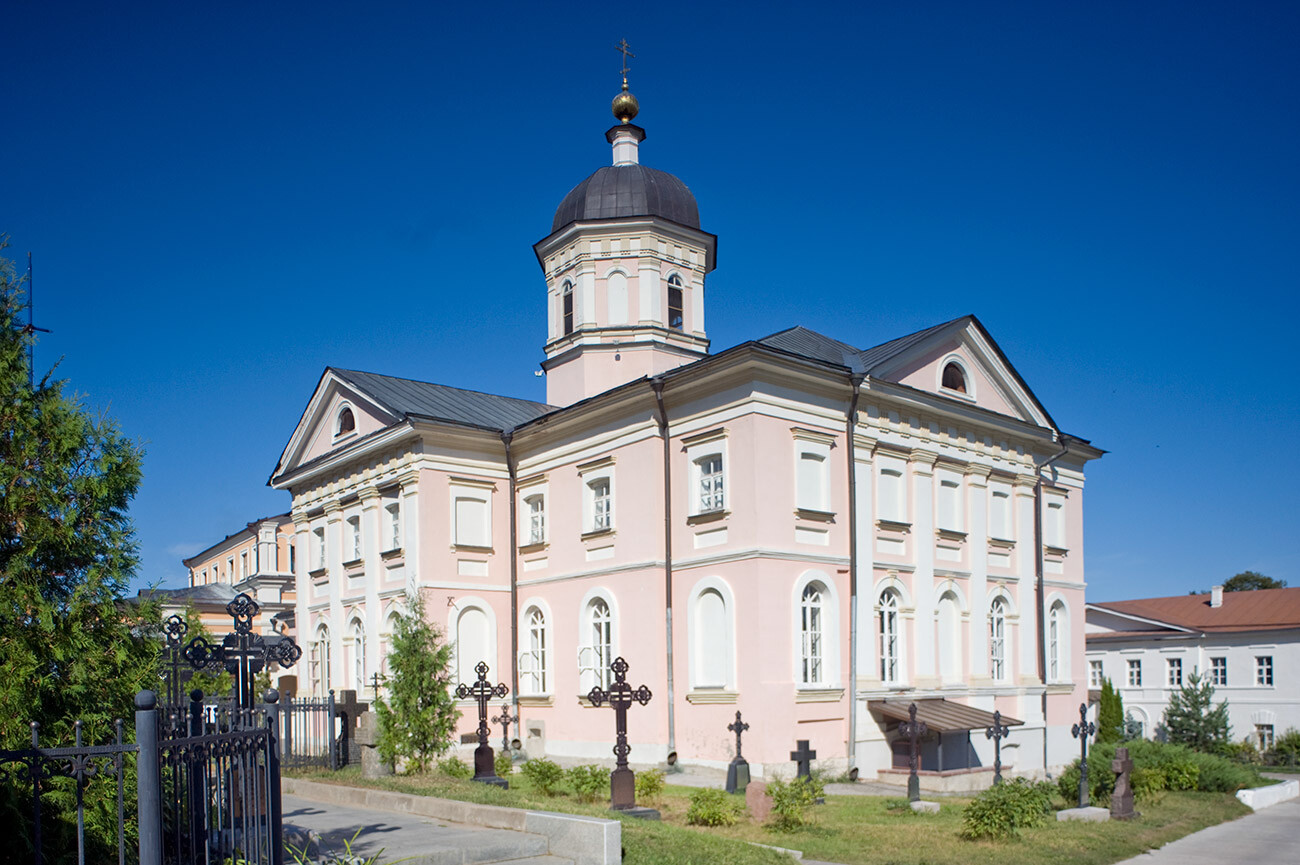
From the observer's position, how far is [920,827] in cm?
1505

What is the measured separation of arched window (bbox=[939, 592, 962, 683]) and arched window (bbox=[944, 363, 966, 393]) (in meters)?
4.66

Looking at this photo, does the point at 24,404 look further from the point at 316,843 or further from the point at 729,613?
the point at 729,613

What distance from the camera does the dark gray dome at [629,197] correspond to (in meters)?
A: 28.7

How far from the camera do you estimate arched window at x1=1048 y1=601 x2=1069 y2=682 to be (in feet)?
90.5

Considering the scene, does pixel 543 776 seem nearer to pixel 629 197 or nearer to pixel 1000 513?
pixel 1000 513

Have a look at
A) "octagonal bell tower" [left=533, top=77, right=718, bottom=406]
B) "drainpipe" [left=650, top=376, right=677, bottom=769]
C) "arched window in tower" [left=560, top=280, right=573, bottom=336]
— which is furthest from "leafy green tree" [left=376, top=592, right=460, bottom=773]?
"arched window in tower" [left=560, top=280, right=573, bottom=336]

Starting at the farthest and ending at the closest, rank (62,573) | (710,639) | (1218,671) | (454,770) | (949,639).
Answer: (1218,671), (949,639), (710,639), (454,770), (62,573)

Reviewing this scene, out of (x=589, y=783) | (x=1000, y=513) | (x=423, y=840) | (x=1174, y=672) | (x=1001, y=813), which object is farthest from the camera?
(x=1174, y=672)

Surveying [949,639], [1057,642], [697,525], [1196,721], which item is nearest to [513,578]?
[697,525]

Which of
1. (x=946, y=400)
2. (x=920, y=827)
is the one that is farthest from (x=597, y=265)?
(x=920, y=827)

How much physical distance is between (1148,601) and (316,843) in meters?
47.4

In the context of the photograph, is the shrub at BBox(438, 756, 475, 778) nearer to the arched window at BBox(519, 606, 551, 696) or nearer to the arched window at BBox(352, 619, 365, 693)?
the arched window at BBox(519, 606, 551, 696)

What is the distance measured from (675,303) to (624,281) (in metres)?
1.51

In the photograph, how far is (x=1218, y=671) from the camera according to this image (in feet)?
136
